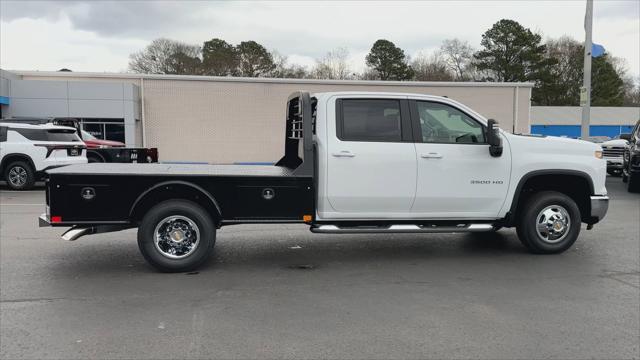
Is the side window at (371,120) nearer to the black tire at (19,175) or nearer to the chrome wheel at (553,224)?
the chrome wheel at (553,224)

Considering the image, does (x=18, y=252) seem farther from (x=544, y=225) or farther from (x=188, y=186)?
(x=544, y=225)

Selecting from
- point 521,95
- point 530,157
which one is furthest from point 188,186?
point 521,95

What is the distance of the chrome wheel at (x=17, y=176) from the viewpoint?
15.2 metres

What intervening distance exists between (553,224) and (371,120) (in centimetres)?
277

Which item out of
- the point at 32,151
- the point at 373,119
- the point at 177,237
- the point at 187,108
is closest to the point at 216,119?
the point at 187,108

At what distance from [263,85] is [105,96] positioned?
25.1 feet

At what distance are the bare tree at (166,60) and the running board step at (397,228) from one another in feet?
191

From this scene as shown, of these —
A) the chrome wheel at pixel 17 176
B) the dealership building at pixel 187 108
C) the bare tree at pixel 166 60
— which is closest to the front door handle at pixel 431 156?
the chrome wheel at pixel 17 176

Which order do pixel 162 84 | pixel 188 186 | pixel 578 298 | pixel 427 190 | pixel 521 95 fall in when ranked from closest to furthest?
pixel 578 298 < pixel 188 186 < pixel 427 190 < pixel 162 84 < pixel 521 95

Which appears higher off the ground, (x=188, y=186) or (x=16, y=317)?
(x=188, y=186)

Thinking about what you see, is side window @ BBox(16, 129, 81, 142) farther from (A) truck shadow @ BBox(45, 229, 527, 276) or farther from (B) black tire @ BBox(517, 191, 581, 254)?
(B) black tire @ BBox(517, 191, 581, 254)

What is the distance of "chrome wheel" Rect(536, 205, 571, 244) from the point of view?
700cm

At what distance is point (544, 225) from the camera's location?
703 cm

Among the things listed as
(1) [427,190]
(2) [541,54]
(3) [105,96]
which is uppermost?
(2) [541,54]
